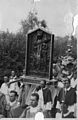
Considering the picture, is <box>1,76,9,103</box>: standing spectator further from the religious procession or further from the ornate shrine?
the ornate shrine

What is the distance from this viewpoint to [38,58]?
1043 mm

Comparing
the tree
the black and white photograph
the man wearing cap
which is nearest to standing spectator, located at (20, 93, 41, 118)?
the black and white photograph

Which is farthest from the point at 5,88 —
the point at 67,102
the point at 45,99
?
the point at 67,102

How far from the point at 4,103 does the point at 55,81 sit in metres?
0.27

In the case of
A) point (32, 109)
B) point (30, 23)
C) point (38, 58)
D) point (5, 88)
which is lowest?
point (32, 109)

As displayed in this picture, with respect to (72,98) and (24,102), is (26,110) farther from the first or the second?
(72,98)

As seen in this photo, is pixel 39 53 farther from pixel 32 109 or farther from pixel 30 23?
pixel 32 109

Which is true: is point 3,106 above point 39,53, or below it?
below

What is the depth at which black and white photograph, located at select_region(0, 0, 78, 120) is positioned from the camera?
1019mm

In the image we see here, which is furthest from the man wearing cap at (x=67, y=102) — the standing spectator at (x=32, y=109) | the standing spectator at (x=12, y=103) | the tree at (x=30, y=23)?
the tree at (x=30, y=23)

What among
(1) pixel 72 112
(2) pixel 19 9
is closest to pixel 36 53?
(2) pixel 19 9

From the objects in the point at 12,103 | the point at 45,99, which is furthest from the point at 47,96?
the point at 12,103

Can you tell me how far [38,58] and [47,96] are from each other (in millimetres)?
194

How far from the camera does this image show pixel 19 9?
40.1 inches
